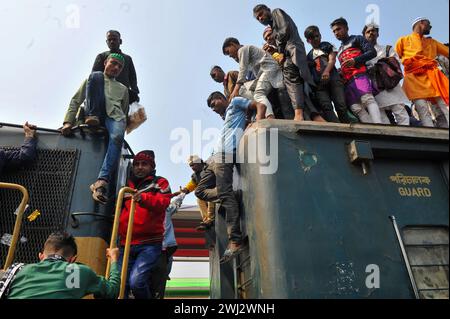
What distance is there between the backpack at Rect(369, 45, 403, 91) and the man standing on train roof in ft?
9.12

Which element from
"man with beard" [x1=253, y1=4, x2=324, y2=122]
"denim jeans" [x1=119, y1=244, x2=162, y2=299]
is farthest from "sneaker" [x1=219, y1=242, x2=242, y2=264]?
"man with beard" [x1=253, y1=4, x2=324, y2=122]

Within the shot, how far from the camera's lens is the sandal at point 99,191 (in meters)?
2.83

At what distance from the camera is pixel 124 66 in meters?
4.30

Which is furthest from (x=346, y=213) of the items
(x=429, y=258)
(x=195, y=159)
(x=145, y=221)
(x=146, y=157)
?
(x=195, y=159)

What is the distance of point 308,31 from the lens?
4172mm

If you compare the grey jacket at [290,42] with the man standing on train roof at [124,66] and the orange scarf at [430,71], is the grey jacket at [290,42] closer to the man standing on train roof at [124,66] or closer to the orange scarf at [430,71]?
the orange scarf at [430,71]

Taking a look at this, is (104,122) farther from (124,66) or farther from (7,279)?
(7,279)

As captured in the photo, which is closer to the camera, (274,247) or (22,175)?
(274,247)

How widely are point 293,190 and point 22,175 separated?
7.37 ft

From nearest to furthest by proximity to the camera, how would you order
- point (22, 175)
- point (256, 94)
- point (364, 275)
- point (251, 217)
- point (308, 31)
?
point (364, 275)
point (251, 217)
point (22, 175)
point (256, 94)
point (308, 31)

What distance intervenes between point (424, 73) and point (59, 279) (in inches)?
162

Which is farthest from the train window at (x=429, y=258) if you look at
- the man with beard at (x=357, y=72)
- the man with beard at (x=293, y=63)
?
the man with beard at (x=357, y=72)
